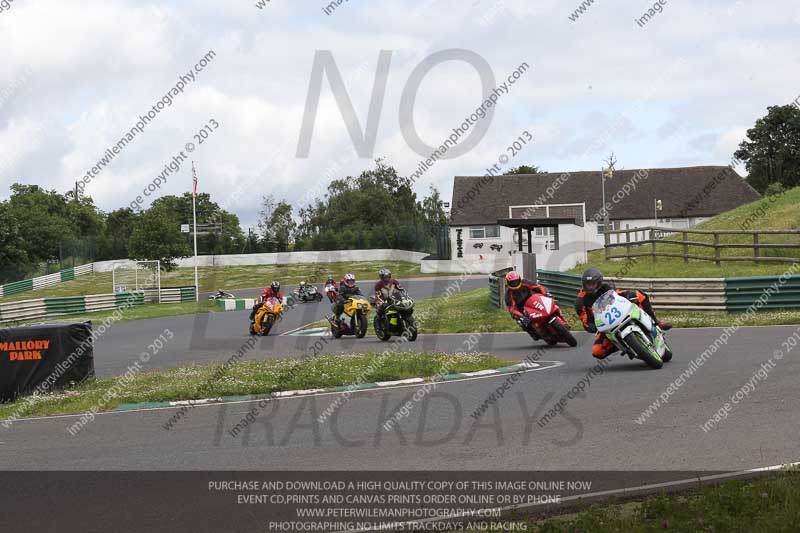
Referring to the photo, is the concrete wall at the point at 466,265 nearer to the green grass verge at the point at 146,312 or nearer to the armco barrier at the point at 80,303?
the armco barrier at the point at 80,303

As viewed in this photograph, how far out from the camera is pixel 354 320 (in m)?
21.4

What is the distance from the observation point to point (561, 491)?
6.17 metres

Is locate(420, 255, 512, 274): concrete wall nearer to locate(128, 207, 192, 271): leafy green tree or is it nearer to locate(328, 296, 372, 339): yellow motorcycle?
locate(128, 207, 192, 271): leafy green tree

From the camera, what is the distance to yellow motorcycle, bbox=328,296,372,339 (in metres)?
21.0

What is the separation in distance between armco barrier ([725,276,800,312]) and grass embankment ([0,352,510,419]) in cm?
977

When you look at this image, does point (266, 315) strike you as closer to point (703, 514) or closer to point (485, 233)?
point (703, 514)

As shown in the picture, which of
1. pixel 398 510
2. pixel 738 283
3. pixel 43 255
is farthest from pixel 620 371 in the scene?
pixel 43 255

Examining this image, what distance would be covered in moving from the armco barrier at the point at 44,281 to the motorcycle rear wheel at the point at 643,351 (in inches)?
2162

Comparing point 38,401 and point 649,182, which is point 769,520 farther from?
point 649,182

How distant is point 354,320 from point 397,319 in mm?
2199

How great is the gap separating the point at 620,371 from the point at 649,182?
64.6 metres

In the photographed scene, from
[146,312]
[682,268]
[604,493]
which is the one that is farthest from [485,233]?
Result: [604,493]

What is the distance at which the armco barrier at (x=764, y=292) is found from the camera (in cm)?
2095

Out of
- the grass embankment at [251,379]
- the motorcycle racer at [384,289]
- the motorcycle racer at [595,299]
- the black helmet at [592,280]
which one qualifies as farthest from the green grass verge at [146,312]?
the black helmet at [592,280]
